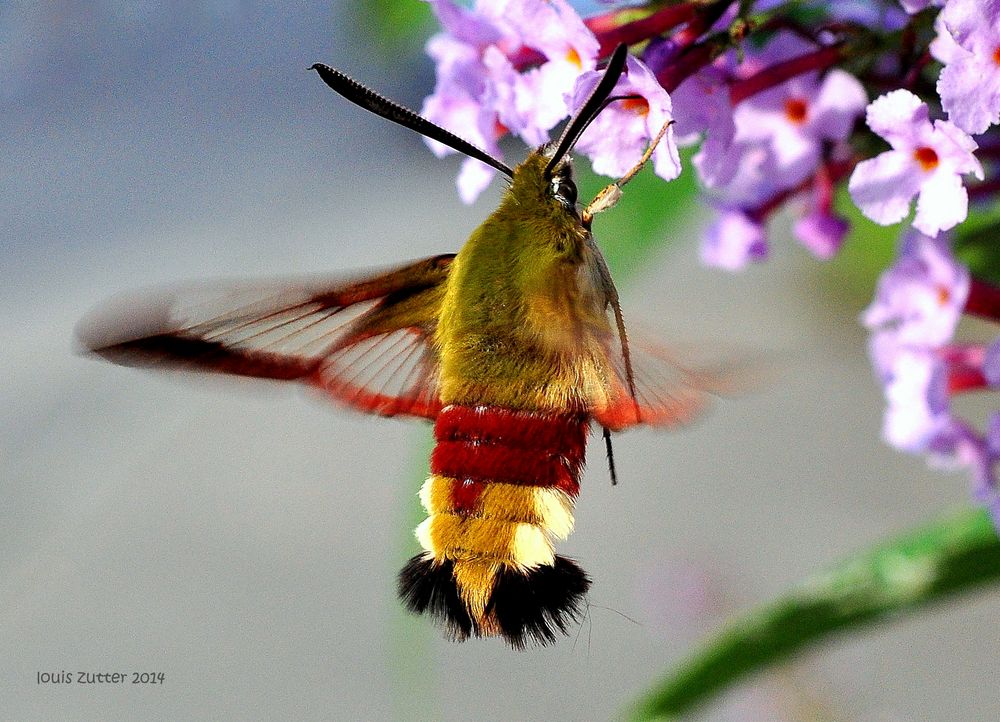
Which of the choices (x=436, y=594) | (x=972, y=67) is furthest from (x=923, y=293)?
(x=436, y=594)

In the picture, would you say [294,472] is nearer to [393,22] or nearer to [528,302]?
[393,22]

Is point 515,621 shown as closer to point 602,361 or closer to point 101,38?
point 602,361

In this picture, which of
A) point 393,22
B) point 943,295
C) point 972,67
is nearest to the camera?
point 972,67

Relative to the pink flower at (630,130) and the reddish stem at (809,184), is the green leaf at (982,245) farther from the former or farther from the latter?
the pink flower at (630,130)

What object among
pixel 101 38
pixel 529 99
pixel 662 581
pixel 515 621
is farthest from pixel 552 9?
pixel 101 38

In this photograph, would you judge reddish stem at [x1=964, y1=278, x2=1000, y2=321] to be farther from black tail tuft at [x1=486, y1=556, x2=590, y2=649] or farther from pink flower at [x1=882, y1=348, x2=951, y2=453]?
black tail tuft at [x1=486, y1=556, x2=590, y2=649]

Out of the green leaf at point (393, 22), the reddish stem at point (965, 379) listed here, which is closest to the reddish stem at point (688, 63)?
the reddish stem at point (965, 379)

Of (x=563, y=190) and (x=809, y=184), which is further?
(x=809, y=184)

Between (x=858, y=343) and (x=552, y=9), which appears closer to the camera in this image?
(x=552, y=9)
